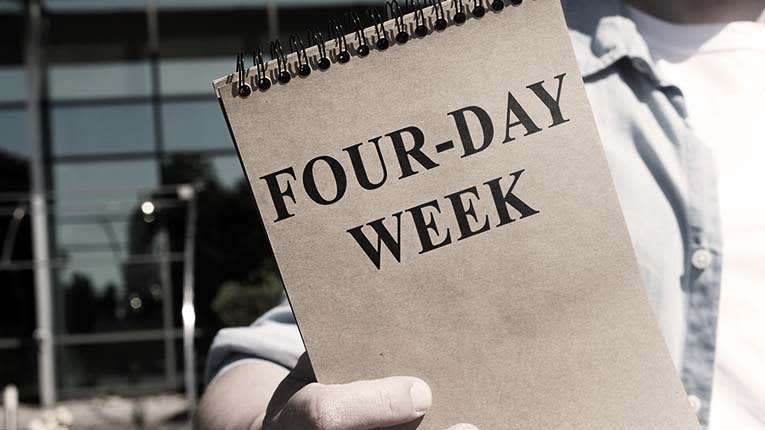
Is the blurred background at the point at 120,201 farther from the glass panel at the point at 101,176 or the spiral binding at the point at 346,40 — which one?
the spiral binding at the point at 346,40

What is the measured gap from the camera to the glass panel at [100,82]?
28.1 ft

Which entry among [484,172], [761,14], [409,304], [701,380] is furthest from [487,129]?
[761,14]

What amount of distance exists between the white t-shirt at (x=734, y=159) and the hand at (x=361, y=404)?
337mm

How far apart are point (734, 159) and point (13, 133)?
8.39m

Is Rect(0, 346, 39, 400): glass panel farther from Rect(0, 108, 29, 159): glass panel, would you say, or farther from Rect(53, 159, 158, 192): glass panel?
Rect(0, 108, 29, 159): glass panel

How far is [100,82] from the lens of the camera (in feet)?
28.1

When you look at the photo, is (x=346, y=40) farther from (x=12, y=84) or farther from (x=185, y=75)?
(x=12, y=84)

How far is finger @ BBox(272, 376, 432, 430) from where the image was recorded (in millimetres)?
625

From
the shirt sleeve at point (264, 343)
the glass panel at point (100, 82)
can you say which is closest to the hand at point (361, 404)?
the shirt sleeve at point (264, 343)

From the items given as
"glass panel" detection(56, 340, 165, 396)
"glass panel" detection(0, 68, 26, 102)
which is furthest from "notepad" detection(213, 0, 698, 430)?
"glass panel" detection(0, 68, 26, 102)

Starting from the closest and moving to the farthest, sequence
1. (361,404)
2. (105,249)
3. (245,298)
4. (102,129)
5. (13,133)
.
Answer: (361,404)
(245,298)
(105,249)
(13,133)
(102,129)

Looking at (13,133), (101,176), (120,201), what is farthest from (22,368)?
(13,133)

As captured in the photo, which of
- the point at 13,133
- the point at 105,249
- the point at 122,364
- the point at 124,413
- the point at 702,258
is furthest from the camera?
the point at 13,133

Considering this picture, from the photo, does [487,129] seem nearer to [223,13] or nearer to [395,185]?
[395,185]
